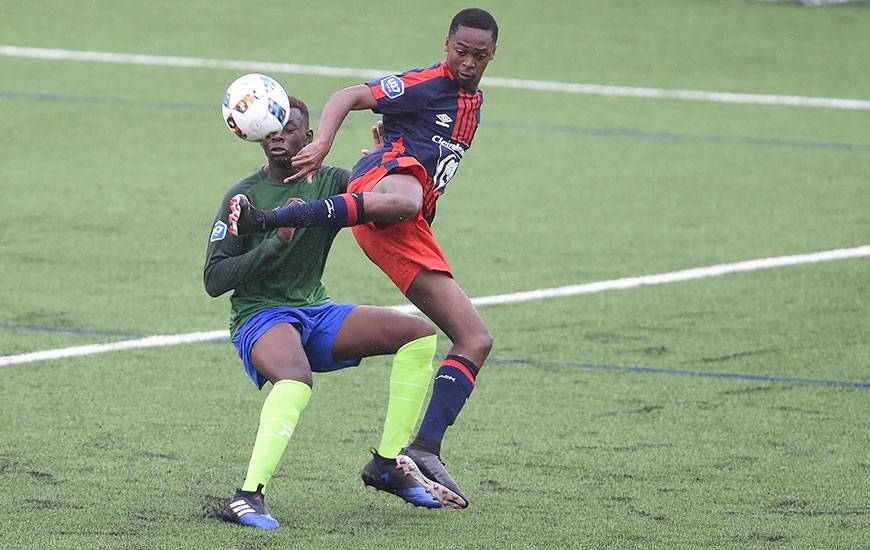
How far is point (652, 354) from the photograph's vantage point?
325 inches

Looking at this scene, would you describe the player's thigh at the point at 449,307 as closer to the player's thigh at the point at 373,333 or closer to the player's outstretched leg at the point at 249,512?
the player's thigh at the point at 373,333

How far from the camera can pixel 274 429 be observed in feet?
17.7

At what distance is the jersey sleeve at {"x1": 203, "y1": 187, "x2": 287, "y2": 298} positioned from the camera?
5.50 m

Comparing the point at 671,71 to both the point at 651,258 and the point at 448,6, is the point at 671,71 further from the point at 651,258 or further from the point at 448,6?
the point at 651,258

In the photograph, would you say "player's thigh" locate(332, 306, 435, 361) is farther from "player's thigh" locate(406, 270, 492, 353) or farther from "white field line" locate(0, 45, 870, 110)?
"white field line" locate(0, 45, 870, 110)

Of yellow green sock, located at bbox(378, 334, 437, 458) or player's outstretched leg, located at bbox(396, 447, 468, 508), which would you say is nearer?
player's outstretched leg, located at bbox(396, 447, 468, 508)

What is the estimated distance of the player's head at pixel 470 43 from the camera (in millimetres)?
5879

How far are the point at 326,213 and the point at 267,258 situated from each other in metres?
0.29

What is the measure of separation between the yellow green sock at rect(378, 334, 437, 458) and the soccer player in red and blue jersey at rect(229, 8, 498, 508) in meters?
0.06

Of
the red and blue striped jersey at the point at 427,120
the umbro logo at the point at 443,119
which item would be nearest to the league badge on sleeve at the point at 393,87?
the red and blue striped jersey at the point at 427,120

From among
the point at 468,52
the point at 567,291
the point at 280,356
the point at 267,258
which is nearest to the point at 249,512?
the point at 280,356

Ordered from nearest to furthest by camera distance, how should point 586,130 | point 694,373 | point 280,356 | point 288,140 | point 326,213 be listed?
point 326,213 → point 280,356 → point 288,140 → point 694,373 → point 586,130

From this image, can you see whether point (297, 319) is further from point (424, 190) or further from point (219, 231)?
point (424, 190)

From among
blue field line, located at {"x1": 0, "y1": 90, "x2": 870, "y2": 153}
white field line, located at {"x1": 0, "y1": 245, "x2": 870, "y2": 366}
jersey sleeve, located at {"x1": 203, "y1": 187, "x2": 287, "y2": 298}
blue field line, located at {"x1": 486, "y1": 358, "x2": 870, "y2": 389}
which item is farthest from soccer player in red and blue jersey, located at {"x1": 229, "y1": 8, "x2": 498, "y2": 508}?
blue field line, located at {"x1": 0, "y1": 90, "x2": 870, "y2": 153}
